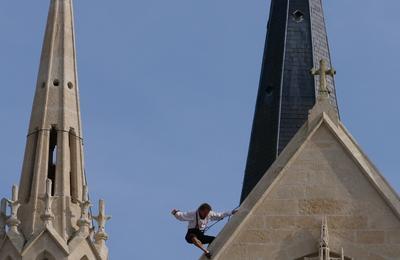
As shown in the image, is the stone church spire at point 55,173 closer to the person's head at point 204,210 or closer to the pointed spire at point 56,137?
the pointed spire at point 56,137

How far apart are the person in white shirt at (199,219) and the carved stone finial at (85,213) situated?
17.9ft

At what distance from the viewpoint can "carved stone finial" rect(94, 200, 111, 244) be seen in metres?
39.6

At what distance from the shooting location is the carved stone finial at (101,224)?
3959 centimetres

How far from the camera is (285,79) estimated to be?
54188 millimetres

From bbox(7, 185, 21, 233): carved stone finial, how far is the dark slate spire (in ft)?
41.1

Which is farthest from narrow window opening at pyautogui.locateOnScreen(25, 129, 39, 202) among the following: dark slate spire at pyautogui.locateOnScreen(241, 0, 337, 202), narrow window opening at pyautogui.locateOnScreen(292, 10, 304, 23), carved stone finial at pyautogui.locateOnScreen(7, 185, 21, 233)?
narrow window opening at pyautogui.locateOnScreen(292, 10, 304, 23)

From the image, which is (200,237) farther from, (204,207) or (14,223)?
(14,223)

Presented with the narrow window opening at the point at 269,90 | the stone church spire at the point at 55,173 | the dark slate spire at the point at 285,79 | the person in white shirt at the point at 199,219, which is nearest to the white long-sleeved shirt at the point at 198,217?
the person in white shirt at the point at 199,219

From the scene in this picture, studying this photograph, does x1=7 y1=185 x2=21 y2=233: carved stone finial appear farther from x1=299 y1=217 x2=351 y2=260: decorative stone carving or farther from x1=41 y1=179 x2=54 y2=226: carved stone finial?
x1=299 y1=217 x2=351 y2=260: decorative stone carving

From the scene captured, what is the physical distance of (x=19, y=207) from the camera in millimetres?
40031

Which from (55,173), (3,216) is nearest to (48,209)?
(3,216)

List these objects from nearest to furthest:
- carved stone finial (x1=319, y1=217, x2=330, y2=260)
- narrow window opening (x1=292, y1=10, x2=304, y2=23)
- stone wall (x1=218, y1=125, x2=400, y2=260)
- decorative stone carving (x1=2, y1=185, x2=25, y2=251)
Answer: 1. carved stone finial (x1=319, y1=217, x2=330, y2=260)
2. stone wall (x1=218, y1=125, x2=400, y2=260)
3. decorative stone carving (x1=2, y1=185, x2=25, y2=251)
4. narrow window opening (x1=292, y1=10, x2=304, y2=23)

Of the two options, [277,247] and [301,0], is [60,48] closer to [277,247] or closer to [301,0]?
[277,247]

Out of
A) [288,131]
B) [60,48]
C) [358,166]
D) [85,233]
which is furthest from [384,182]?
[288,131]
